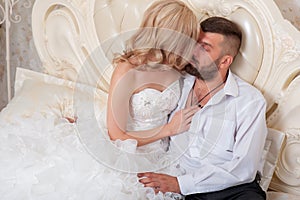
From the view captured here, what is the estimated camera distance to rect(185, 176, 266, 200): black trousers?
5.61 ft

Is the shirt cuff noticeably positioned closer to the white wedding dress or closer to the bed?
the white wedding dress

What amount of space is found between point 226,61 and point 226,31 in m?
0.11

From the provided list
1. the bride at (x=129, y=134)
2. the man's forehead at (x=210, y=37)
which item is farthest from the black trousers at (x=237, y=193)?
the man's forehead at (x=210, y=37)

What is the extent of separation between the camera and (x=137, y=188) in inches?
64.8

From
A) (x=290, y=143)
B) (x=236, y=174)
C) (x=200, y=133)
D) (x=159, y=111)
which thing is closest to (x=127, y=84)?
(x=159, y=111)

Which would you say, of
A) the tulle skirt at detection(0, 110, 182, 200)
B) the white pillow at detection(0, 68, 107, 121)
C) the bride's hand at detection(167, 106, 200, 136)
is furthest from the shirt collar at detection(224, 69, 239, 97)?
the white pillow at detection(0, 68, 107, 121)

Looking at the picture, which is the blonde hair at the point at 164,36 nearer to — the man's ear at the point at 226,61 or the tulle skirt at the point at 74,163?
the man's ear at the point at 226,61

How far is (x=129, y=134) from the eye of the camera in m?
1.84

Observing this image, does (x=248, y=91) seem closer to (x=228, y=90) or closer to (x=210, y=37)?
(x=228, y=90)

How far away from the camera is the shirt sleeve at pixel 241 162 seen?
172 cm

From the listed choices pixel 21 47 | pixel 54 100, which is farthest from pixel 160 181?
pixel 21 47

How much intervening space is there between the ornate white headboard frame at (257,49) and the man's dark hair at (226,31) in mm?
59

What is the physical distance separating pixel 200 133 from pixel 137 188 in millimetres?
338

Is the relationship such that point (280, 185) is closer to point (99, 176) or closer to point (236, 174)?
point (236, 174)
